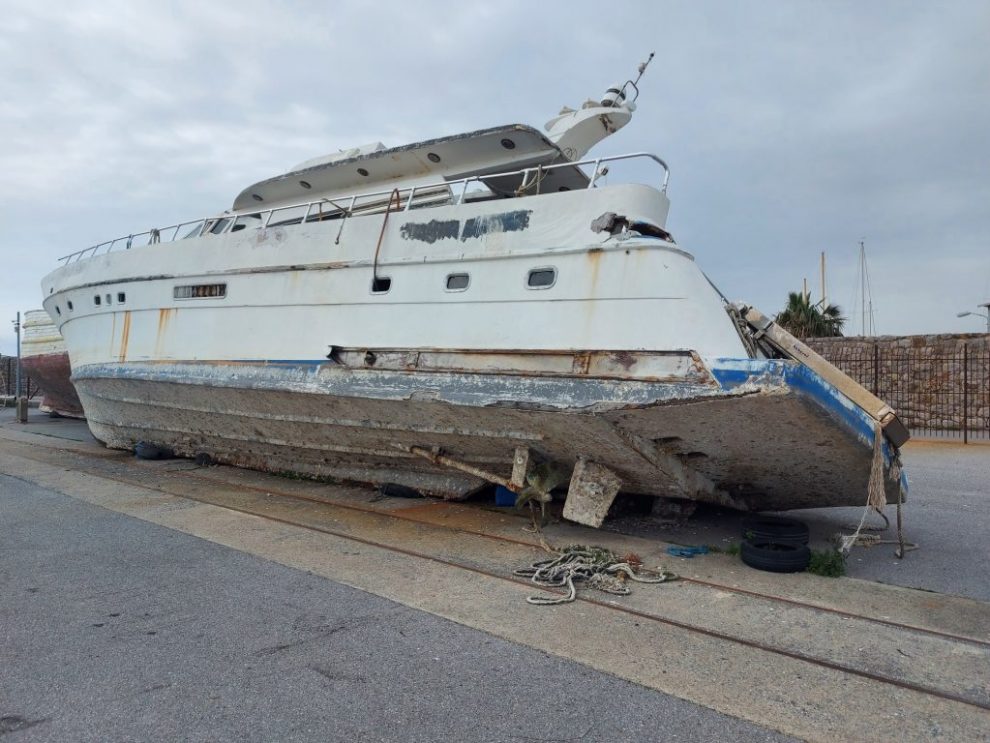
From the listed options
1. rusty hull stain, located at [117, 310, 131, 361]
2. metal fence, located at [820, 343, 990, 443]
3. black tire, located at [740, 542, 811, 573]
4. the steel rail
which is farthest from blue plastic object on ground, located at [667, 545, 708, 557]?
metal fence, located at [820, 343, 990, 443]

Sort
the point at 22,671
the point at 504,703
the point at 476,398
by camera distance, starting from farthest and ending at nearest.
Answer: the point at 476,398 < the point at 22,671 < the point at 504,703

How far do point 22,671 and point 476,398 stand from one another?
3333 mm

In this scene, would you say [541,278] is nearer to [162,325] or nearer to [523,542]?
[523,542]

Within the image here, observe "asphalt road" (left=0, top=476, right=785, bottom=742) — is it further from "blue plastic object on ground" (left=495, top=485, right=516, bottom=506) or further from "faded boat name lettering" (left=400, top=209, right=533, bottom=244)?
"faded boat name lettering" (left=400, top=209, right=533, bottom=244)

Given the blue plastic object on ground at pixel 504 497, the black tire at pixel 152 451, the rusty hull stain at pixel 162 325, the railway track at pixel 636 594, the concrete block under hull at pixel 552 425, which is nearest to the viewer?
the railway track at pixel 636 594

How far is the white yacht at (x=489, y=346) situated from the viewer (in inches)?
197

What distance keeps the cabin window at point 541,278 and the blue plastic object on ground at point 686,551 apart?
93.6 inches

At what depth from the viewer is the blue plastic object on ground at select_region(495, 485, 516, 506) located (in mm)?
6916

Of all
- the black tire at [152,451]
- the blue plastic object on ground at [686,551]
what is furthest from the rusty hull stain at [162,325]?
the blue plastic object on ground at [686,551]

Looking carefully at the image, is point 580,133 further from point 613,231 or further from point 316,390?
point 316,390

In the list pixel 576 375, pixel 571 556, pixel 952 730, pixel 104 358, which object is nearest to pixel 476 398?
pixel 576 375

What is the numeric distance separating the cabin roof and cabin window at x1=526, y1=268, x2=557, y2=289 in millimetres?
1794

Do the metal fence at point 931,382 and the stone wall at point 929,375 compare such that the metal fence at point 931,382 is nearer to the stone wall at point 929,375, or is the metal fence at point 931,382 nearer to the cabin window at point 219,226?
the stone wall at point 929,375

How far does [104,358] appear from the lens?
30.7 feet
